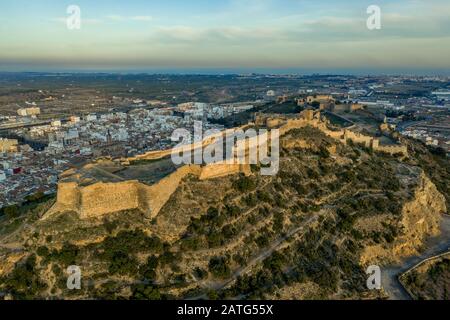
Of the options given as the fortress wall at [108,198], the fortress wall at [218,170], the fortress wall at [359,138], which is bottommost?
the fortress wall at [108,198]

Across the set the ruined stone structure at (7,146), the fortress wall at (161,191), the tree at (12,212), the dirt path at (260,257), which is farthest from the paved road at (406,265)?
the ruined stone structure at (7,146)

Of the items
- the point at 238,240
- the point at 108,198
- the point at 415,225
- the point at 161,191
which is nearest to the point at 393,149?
the point at 415,225

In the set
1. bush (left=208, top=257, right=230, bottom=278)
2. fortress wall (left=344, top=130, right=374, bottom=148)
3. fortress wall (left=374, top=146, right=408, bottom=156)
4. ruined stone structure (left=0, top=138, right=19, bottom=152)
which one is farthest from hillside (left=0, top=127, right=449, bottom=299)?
ruined stone structure (left=0, top=138, right=19, bottom=152)

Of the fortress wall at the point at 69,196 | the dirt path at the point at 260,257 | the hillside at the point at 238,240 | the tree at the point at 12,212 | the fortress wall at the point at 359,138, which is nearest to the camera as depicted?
the hillside at the point at 238,240

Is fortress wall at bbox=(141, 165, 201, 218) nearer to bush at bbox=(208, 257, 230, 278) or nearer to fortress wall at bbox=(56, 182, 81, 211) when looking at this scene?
fortress wall at bbox=(56, 182, 81, 211)

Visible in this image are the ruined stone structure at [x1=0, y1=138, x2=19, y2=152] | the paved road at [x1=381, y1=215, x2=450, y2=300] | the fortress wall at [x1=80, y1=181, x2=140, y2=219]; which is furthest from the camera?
the ruined stone structure at [x1=0, y1=138, x2=19, y2=152]

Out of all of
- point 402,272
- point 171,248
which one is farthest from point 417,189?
point 171,248

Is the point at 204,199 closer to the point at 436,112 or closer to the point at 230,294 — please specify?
the point at 230,294

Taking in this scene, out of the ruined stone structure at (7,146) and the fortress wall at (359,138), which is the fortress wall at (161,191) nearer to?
the fortress wall at (359,138)
